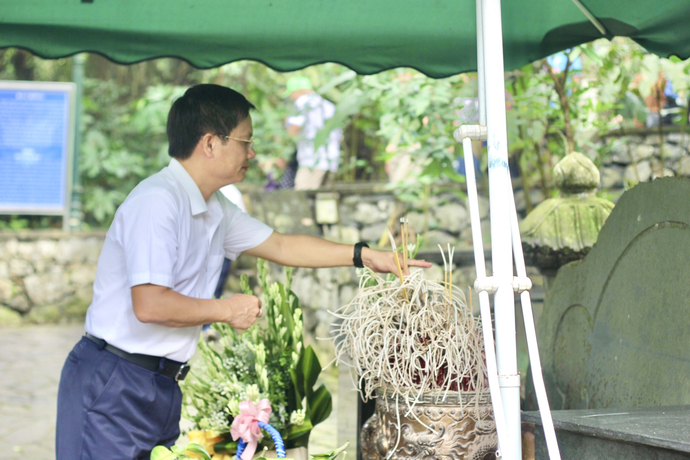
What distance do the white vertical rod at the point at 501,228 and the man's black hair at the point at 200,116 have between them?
999mm

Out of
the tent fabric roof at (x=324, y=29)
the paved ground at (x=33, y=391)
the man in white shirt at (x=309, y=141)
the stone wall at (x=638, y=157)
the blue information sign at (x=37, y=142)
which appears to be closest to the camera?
the tent fabric roof at (x=324, y=29)

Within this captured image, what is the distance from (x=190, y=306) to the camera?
6.42ft

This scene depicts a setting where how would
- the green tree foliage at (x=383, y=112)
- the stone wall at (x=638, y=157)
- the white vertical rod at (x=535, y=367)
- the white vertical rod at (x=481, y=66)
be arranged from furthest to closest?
the stone wall at (x=638, y=157) < the green tree foliage at (x=383, y=112) < the white vertical rod at (x=481, y=66) < the white vertical rod at (x=535, y=367)

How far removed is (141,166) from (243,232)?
6.50 m

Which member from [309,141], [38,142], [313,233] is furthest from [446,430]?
[38,142]

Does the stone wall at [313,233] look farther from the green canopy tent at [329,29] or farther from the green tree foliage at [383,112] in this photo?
the green canopy tent at [329,29]

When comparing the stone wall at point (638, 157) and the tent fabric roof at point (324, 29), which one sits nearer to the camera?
the tent fabric roof at point (324, 29)

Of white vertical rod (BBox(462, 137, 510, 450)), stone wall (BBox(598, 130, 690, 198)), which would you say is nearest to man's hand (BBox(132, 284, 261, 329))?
white vertical rod (BBox(462, 137, 510, 450))

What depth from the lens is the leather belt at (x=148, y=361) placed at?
2.09 meters

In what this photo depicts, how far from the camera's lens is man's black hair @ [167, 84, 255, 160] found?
220cm

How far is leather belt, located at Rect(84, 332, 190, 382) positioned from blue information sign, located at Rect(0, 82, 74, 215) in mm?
5720

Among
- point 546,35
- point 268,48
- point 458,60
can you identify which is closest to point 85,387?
point 268,48

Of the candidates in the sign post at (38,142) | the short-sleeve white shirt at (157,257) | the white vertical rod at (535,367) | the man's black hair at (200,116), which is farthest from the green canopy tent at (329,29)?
the sign post at (38,142)

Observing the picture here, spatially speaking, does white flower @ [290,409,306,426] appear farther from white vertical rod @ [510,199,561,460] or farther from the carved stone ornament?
white vertical rod @ [510,199,561,460]
